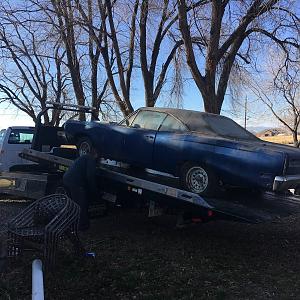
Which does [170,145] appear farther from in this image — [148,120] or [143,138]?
[148,120]

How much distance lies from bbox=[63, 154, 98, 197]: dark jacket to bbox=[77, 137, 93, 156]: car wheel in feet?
3.85

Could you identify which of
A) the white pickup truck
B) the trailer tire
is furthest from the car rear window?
the white pickup truck

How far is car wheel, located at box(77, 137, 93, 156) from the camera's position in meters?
8.64

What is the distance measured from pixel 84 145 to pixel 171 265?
10.7 ft

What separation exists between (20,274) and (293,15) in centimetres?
1073

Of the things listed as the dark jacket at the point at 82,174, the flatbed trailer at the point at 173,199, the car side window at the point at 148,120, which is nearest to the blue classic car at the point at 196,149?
the car side window at the point at 148,120

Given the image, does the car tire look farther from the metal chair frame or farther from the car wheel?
the car wheel

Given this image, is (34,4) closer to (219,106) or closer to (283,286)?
(219,106)

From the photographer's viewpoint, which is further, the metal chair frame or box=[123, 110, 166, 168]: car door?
box=[123, 110, 166, 168]: car door

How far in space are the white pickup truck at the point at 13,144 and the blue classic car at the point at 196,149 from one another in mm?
3809

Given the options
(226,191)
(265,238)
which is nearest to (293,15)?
(265,238)

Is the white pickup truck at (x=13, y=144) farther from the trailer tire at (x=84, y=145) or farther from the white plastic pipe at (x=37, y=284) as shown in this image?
the white plastic pipe at (x=37, y=284)

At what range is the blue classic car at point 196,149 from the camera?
598 cm

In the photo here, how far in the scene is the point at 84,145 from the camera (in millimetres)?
8773
